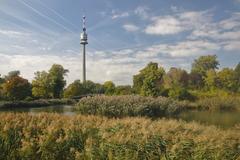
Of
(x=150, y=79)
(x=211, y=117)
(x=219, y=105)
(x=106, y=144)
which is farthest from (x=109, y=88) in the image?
(x=106, y=144)

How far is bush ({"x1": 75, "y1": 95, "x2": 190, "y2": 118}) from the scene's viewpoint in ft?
86.2

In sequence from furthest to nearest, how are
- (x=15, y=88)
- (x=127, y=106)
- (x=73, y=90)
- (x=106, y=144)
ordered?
1. (x=73, y=90)
2. (x=15, y=88)
3. (x=127, y=106)
4. (x=106, y=144)

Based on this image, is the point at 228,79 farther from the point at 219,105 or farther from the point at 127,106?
the point at 127,106

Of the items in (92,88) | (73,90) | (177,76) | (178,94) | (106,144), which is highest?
(177,76)

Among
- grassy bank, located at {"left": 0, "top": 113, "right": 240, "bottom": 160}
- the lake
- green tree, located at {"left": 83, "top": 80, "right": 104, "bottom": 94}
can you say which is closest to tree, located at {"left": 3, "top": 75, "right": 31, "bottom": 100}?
green tree, located at {"left": 83, "top": 80, "right": 104, "bottom": 94}

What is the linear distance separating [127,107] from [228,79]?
114 feet

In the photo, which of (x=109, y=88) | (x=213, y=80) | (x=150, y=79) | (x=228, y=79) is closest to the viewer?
(x=150, y=79)

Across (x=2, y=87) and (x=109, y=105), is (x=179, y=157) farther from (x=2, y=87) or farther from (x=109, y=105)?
(x=2, y=87)

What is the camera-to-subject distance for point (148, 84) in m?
43.3

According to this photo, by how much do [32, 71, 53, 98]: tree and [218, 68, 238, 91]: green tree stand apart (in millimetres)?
29929

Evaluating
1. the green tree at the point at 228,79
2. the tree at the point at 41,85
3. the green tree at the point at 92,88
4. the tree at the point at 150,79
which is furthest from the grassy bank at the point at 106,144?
the green tree at the point at 92,88

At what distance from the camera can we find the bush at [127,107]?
26.3 meters

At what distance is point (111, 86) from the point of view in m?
57.2

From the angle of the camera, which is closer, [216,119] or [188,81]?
[216,119]
